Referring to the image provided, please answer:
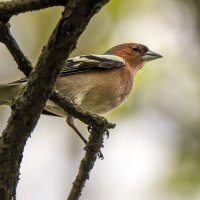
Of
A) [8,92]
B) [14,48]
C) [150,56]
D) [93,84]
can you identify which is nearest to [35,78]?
[14,48]

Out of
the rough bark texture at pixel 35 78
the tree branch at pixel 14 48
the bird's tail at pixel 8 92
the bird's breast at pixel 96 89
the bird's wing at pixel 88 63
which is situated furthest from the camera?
the bird's wing at pixel 88 63

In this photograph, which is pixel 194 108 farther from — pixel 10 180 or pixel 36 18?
pixel 10 180

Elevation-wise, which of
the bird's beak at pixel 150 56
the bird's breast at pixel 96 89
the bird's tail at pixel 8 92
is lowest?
the bird's tail at pixel 8 92

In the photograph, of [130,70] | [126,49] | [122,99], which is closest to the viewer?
[122,99]

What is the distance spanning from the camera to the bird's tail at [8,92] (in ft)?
17.7

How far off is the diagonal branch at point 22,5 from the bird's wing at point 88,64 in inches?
140

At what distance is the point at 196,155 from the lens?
534 centimetres

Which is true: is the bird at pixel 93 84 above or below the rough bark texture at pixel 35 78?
above

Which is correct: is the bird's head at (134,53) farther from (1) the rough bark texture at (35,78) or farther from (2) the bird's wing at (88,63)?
(1) the rough bark texture at (35,78)

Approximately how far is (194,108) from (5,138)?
355 centimetres

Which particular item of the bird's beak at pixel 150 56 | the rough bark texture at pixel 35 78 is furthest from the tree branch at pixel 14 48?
the bird's beak at pixel 150 56

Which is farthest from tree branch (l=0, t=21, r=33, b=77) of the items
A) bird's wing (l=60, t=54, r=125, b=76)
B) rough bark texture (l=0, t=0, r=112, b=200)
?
bird's wing (l=60, t=54, r=125, b=76)

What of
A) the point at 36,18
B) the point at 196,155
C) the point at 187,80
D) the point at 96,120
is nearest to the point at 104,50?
the point at 36,18

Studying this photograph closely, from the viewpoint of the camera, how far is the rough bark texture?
2.31 meters
